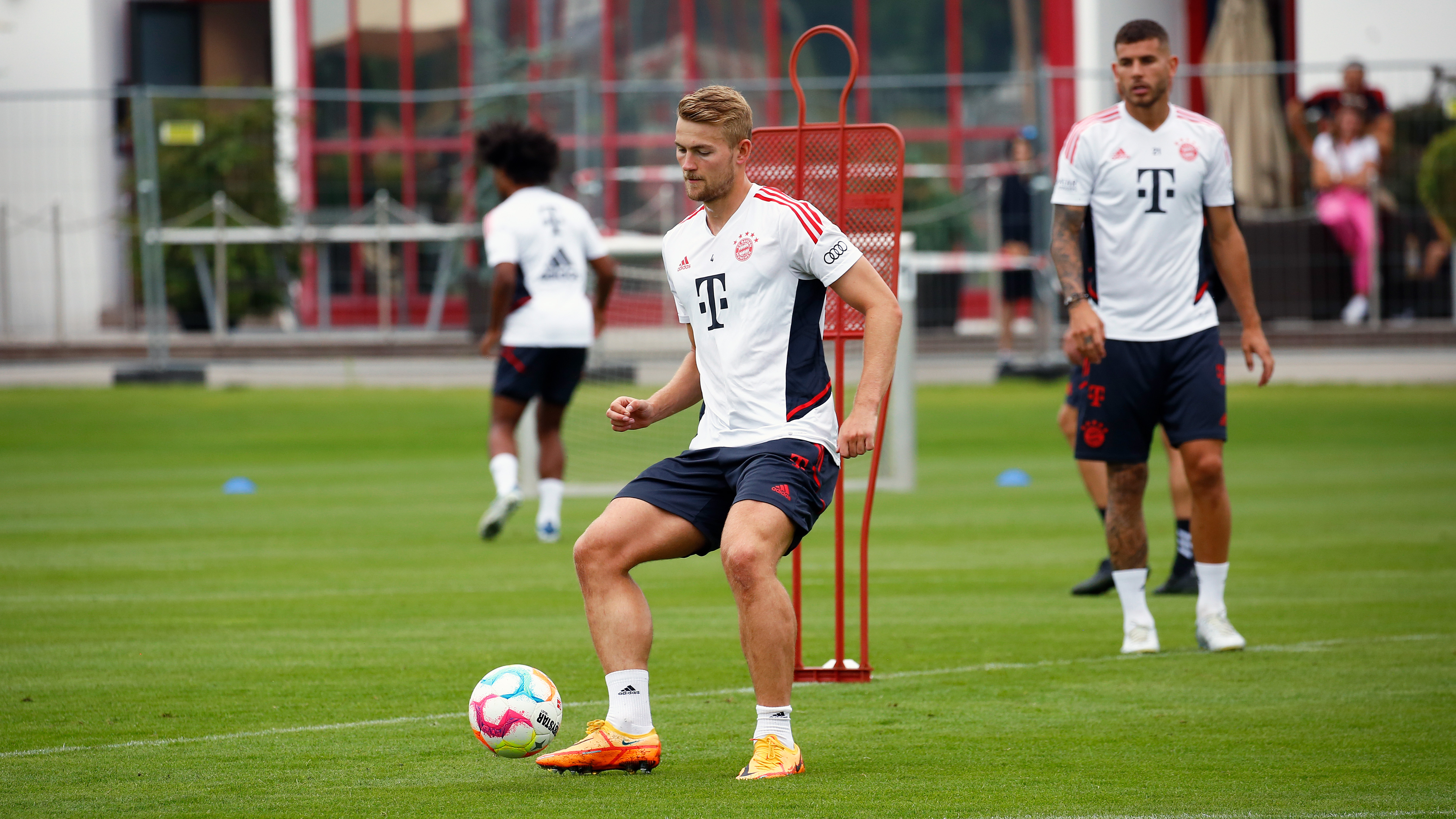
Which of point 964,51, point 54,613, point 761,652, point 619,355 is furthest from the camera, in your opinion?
point 964,51

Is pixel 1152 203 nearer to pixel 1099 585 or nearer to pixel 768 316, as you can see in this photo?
pixel 1099 585

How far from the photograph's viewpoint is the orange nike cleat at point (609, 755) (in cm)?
495

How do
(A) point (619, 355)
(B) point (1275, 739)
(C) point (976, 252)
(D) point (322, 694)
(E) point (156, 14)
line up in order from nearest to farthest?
(B) point (1275, 739)
(D) point (322, 694)
(A) point (619, 355)
(C) point (976, 252)
(E) point (156, 14)

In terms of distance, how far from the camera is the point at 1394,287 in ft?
64.1

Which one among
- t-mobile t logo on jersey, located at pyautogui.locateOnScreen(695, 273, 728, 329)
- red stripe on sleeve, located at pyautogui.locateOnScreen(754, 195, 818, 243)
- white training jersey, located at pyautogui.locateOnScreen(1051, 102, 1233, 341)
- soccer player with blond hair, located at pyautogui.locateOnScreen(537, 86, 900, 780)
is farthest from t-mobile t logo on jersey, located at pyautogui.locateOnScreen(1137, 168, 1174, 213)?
t-mobile t logo on jersey, located at pyautogui.locateOnScreen(695, 273, 728, 329)

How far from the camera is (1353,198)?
1944cm

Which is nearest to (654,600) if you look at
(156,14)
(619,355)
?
(619,355)

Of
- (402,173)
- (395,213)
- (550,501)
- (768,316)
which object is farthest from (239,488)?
(402,173)

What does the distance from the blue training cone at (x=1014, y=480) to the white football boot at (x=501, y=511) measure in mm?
4379

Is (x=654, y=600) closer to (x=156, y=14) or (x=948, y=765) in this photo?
(x=948, y=765)

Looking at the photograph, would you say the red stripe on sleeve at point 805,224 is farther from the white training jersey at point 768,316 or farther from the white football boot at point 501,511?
A: the white football boot at point 501,511

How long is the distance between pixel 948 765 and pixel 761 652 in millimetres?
662

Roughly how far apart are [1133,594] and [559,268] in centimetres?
493

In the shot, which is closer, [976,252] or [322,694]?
[322,694]
